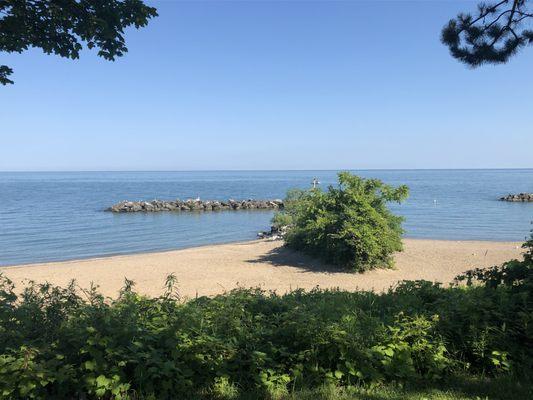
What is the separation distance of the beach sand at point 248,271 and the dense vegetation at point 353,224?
539 millimetres

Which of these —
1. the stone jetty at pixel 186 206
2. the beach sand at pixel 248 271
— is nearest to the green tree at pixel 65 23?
the beach sand at pixel 248 271

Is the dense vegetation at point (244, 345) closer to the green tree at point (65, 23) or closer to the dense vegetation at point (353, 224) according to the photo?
the green tree at point (65, 23)

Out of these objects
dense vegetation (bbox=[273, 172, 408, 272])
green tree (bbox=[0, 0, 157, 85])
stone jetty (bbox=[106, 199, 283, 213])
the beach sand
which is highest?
green tree (bbox=[0, 0, 157, 85])

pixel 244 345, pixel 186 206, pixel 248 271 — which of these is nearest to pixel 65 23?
pixel 244 345

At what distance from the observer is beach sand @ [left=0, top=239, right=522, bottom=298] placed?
1366 cm

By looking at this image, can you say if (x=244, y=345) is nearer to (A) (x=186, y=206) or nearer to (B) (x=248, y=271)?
(B) (x=248, y=271)

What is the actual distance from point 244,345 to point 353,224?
1167 centimetres

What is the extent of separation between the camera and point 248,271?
51.5 ft

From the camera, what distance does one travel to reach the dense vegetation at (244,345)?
12.2 feet

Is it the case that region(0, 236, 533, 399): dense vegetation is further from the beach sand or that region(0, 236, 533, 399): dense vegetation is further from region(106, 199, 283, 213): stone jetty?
region(106, 199, 283, 213): stone jetty

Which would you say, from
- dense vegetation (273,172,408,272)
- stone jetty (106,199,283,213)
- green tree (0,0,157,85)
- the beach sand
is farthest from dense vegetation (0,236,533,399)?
stone jetty (106,199,283,213)

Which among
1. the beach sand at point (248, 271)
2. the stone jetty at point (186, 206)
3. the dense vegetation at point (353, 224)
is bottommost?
the stone jetty at point (186, 206)

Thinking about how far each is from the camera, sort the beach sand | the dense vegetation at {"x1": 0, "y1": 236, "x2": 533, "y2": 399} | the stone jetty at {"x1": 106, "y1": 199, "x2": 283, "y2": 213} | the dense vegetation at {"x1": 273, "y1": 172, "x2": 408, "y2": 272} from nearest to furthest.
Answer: the dense vegetation at {"x1": 0, "y1": 236, "x2": 533, "y2": 399}
the beach sand
the dense vegetation at {"x1": 273, "y1": 172, "x2": 408, "y2": 272}
the stone jetty at {"x1": 106, "y1": 199, "x2": 283, "y2": 213}

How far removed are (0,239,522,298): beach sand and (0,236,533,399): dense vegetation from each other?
7.63 metres
